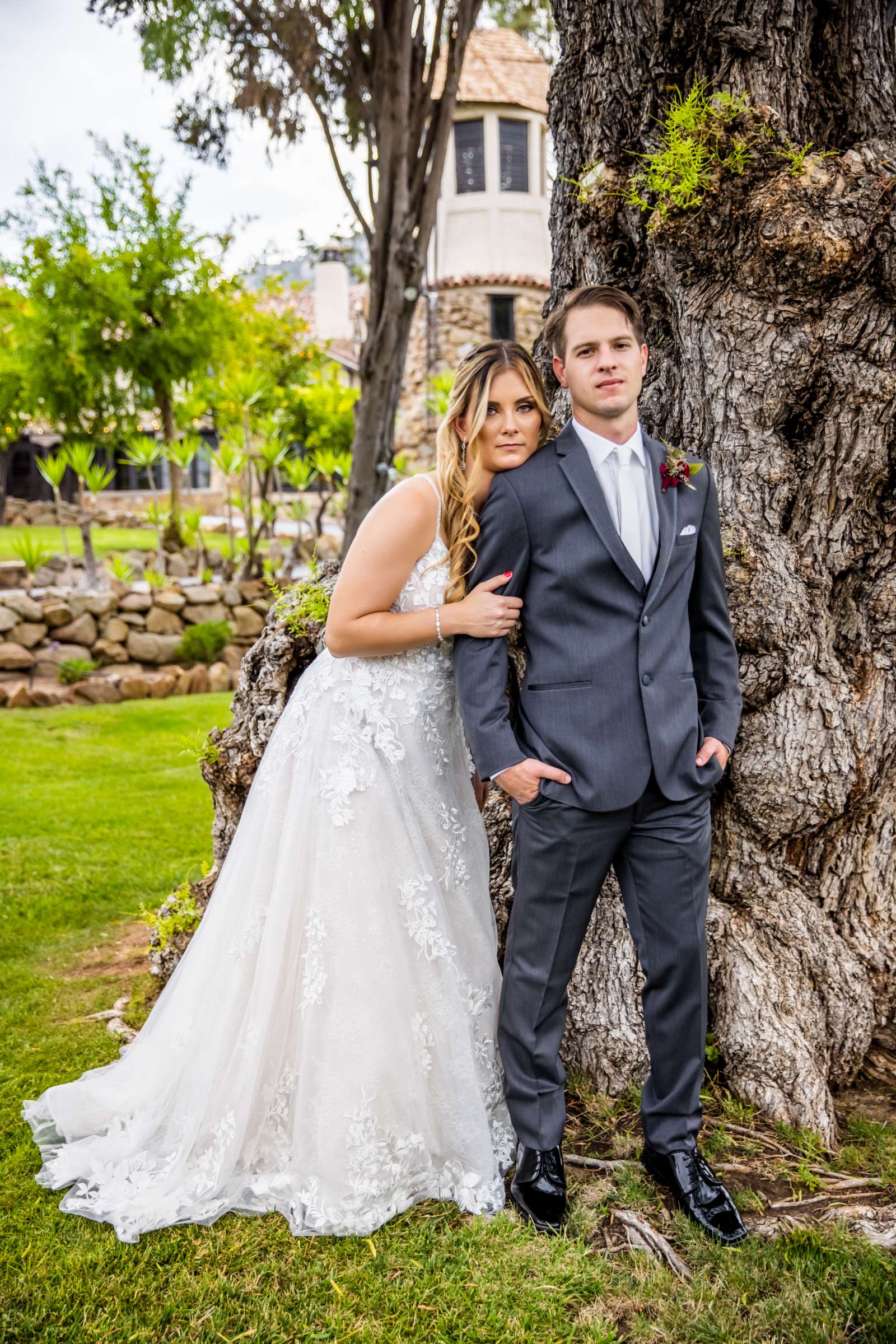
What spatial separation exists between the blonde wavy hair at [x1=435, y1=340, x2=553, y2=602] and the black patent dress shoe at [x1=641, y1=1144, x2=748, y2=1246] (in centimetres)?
167

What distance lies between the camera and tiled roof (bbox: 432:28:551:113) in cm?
1942

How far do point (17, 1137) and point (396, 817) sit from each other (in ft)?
5.41

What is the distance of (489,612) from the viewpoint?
2.69 m

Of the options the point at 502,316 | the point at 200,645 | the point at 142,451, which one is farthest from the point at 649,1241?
the point at 502,316

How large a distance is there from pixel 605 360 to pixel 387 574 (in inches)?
32.9

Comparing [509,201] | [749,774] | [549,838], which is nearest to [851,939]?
[749,774]

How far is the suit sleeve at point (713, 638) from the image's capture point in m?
2.81

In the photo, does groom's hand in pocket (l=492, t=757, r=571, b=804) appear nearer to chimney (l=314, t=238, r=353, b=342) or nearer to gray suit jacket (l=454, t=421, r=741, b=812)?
gray suit jacket (l=454, t=421, r=741, b=812)

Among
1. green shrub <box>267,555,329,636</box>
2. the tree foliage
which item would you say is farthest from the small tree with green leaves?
green shrub <box>267,555,329,636</box>

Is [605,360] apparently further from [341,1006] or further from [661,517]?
[341,1006]

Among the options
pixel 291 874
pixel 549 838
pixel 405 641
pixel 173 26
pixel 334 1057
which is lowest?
pixel 334 1057

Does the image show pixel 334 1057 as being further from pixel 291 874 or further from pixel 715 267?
pixel 715 267

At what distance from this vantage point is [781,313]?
3018 millimetres

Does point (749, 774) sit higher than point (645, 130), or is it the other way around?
point (645, 130)
